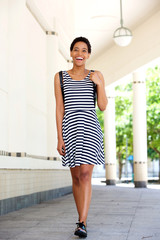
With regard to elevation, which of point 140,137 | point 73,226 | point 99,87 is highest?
point 140,137

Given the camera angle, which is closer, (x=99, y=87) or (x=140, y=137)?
(x=99, y=87)

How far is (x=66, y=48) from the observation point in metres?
16.2

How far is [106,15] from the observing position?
2061 centimetres

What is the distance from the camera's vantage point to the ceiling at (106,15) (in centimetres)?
1925

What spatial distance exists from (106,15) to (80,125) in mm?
16005

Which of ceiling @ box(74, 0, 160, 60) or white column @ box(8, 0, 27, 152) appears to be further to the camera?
ceiling @ box(74, 0, 160, 60)

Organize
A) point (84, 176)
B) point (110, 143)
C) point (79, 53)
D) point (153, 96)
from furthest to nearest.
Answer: point (153, 96), point (110, 143), point (79, 53), point (84, 176)

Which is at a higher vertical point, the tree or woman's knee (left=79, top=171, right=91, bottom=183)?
the tree

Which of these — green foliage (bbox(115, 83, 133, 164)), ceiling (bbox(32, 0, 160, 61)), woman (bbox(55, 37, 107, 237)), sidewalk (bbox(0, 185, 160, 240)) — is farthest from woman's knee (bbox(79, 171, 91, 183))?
green foliage (bbox(115, 83, 133, 164))

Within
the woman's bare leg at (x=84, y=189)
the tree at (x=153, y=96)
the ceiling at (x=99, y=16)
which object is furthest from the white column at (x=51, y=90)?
the tree at (x=153, y=96)

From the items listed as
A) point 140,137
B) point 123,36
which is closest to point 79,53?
point 123,36

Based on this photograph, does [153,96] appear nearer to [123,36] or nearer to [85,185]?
[123,36]

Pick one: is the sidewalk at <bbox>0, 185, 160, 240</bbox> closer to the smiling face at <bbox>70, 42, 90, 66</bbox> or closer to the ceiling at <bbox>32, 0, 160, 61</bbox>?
the smiling face at <bbox>70, 42, 90, 66</bbox>

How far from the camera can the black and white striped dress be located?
16.9 ft
